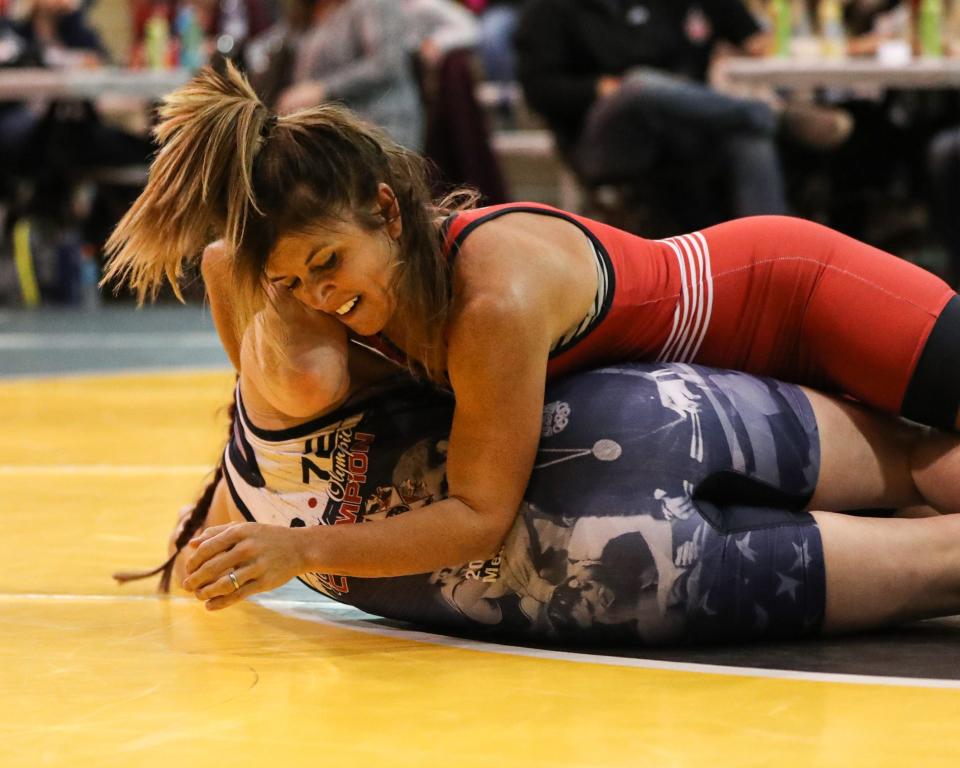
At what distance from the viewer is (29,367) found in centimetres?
557

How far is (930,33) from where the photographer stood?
6.45 meters

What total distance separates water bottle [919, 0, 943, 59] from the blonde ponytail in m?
5.01

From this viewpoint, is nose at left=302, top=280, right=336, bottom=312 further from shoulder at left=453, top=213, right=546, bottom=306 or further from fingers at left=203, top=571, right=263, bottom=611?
fingers at left=203, top=571, right=263, bottom=611

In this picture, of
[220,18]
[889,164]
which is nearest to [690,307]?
[889,164]

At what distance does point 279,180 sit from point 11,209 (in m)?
6.76

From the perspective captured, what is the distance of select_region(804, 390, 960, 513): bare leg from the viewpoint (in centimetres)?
220

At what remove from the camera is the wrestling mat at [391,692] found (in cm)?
163

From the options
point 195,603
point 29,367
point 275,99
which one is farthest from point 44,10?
point 195,603

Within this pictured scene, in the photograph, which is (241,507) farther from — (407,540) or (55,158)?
(55,158)

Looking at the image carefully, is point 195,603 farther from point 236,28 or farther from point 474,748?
point 236,28

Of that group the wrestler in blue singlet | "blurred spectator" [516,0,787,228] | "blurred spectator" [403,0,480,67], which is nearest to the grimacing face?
the wrestler in blue singlet

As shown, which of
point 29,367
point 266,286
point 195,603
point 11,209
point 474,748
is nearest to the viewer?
point 474,748

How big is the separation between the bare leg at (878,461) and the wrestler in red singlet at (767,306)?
46 millimetres

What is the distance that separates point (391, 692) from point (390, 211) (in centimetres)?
63
